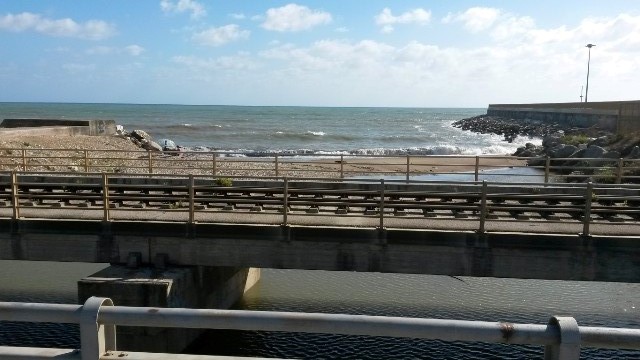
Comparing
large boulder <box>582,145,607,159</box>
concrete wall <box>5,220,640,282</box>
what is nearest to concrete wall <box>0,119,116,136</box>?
concrete wall <box>5,220,640,282</box>

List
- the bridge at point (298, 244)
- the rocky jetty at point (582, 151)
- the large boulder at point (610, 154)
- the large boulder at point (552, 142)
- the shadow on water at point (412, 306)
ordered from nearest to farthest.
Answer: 1. the bridge at point (298, 244)
2. the shadow on water at point (412, 306)
3. the rocky jetty at point (582, 151)
4. the large boulder at point (610, 154)
5. the large boulder at point (552, 142)

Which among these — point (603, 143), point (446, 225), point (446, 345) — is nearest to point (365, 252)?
point (446, 225)

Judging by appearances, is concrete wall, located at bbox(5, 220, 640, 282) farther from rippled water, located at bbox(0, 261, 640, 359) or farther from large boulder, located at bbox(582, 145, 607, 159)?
large boulder, located at bbox(582, 145, 607, 159)

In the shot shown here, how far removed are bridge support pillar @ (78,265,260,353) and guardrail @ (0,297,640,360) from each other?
5.59m

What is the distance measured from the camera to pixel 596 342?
272 cm

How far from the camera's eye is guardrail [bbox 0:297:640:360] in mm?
2734

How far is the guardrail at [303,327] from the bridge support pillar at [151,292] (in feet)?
18.3

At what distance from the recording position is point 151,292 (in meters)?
8.49

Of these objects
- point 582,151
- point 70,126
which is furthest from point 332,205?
point 70,126

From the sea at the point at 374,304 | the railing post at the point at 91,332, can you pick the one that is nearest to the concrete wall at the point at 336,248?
the sea at the point at 374,304

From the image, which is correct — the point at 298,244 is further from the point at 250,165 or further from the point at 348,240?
the point at 250,165

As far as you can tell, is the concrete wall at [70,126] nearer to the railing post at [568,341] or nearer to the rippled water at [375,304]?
the rippled water at [375,304]

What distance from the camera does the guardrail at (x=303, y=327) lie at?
2734mm

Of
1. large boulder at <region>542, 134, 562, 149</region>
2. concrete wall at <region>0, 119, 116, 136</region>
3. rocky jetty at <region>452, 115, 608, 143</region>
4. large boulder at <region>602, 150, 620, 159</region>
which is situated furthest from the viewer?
rocky jetty at <region>452, 115, 608, 143</region>
